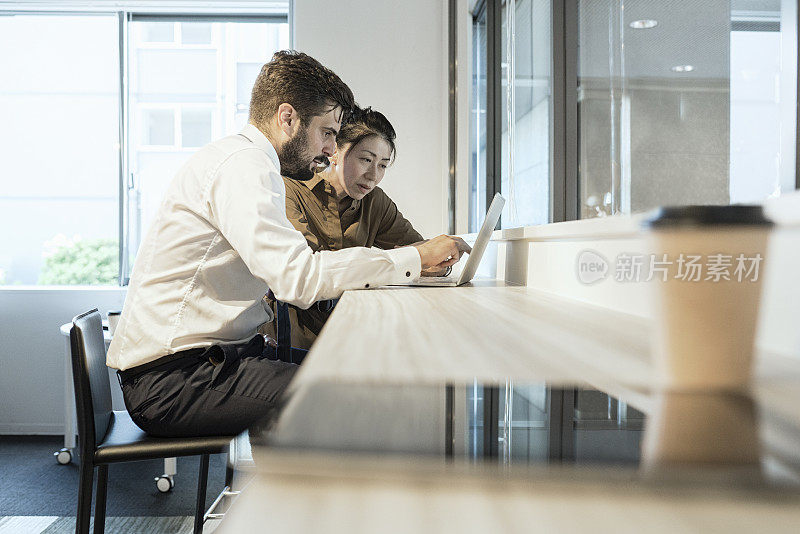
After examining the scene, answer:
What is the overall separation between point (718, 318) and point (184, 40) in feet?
13.3

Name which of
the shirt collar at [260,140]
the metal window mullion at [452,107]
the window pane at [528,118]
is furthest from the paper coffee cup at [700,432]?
the metal window mullion at [452,107]

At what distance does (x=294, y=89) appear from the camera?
5.26 ft

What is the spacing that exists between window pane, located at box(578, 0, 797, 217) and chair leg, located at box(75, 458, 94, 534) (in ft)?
3.85

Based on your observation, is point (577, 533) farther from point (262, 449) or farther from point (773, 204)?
point (773, 204)

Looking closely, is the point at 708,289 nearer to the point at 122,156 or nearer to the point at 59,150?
the point at 122,156

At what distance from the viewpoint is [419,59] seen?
3574mm

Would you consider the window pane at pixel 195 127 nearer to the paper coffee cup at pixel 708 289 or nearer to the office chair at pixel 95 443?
the office chair at pixel 95 443

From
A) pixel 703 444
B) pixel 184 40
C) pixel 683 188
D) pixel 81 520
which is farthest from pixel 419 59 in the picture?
pixel 703 444

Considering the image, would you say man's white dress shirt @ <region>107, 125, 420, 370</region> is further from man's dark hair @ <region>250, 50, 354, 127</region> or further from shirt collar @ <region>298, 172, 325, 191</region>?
shirt collar @ <region>298, 172, 325, 191</region>

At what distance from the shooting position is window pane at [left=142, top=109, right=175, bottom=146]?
3.89m

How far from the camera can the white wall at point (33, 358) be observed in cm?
361

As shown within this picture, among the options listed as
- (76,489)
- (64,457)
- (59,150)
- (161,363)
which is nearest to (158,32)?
(59,150)

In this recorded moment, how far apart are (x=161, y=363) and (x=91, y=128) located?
3.03 metres

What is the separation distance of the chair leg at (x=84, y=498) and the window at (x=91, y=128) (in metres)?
2.77
